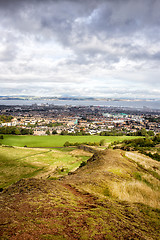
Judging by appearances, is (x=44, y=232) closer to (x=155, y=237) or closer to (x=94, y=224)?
(x=94, y=224)

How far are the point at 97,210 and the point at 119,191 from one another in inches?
232

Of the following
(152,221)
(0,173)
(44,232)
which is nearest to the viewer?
(44,232)

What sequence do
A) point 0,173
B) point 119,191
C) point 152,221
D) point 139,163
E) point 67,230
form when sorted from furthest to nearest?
point 0,173 < point 139,163 < point 119,191 < point 152,221 < point 67,230

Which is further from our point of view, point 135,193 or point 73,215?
point 135,193

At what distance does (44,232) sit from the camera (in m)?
6.64

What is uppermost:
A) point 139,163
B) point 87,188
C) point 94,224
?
point 94,224

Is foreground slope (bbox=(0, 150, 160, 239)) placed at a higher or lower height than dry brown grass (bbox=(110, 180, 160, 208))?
higher

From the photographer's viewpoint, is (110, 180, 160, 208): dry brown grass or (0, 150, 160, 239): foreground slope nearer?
(0, 150, 160, 239): foreground slope

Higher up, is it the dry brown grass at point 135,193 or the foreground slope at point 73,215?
the foreground slope at point 73,215

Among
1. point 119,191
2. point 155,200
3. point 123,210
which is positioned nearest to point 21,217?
point 123,210

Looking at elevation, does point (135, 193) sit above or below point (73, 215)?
below

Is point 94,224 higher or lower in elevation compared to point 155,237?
higher

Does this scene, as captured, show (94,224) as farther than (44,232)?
Yes

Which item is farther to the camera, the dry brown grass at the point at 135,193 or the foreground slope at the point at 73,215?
the dry brown grass at the point at 135,193
